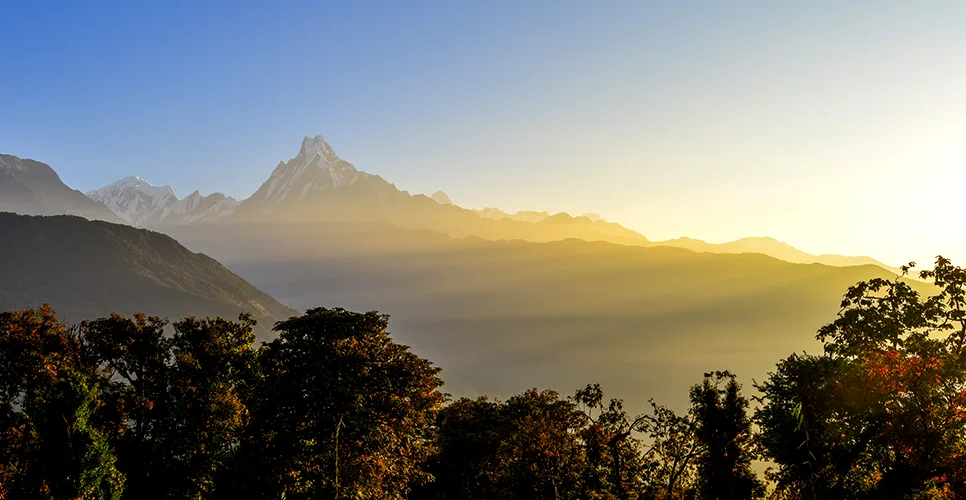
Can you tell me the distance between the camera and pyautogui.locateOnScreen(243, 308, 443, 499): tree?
2758 cm

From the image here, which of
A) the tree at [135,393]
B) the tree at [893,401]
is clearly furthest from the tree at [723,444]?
the tree at [135,393]

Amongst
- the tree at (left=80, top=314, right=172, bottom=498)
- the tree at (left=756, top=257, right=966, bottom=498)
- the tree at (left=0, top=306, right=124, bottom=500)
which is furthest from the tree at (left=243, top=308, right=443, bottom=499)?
the tree at (left=756, top=257, right=966, bottom=498)

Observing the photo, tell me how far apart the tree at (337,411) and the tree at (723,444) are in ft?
55.1

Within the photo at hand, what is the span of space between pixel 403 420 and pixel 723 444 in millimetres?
19794

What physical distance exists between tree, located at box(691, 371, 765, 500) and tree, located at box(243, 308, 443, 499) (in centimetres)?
1681

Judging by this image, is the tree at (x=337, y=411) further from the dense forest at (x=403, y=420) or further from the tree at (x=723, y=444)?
the tree at (x=723, y=444)

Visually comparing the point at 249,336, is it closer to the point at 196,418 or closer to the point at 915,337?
the point at 196,418

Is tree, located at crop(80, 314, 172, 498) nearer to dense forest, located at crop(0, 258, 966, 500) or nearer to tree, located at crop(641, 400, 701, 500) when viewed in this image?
dense forest, located at crop(0, 258, 966, 500)

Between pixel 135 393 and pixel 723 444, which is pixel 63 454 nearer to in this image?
pixel 135 393

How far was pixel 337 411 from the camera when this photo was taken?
2756cm

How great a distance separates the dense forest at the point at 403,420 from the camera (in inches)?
813

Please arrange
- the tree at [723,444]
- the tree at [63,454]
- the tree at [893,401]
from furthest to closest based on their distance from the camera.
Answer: the tree at [723,444] → the tree at [63,454] → the tree at [893,401]

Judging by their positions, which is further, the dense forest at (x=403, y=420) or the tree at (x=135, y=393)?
the tree at (x=135, y=393)

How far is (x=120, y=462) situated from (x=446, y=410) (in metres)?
26.7
